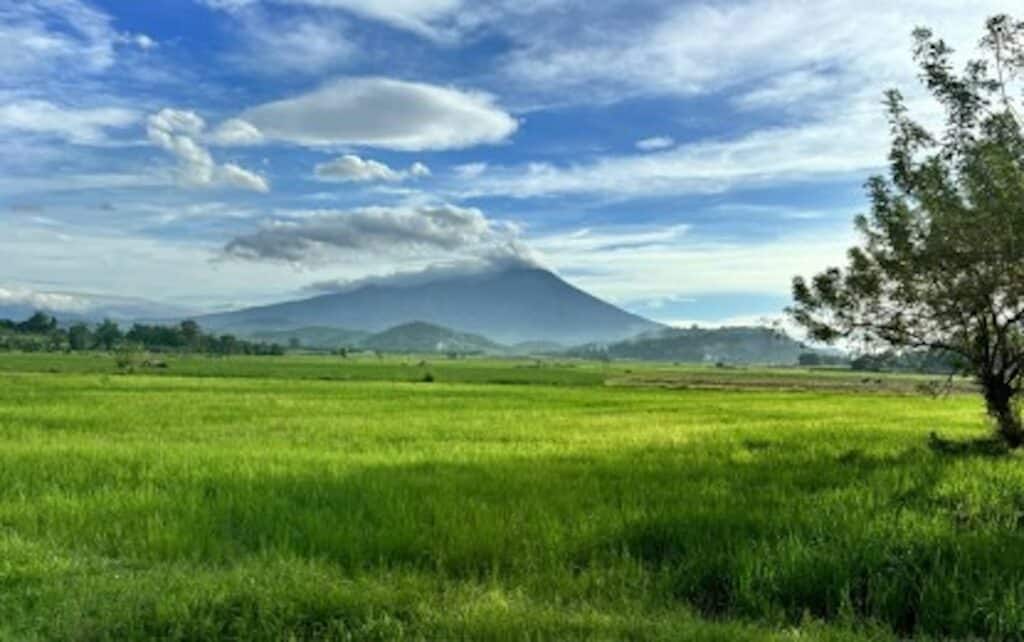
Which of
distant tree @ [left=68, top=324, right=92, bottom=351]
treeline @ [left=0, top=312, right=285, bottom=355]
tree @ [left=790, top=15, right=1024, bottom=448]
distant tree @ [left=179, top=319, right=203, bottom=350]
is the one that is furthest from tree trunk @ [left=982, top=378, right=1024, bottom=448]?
distant tree @ [left=179, top=319, right=203, bottom=350]

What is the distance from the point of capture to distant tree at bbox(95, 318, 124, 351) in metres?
169

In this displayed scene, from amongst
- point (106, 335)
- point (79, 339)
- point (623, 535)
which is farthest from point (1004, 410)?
point (106, 335)

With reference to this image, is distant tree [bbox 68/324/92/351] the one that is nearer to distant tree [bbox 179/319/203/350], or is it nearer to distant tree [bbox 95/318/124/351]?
distant tree [bbox 95/318/124/351]

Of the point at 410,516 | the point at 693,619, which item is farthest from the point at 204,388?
the point at 693,619

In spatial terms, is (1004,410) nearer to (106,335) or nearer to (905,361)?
(905,361)

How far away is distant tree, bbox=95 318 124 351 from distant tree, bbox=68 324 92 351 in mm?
3033

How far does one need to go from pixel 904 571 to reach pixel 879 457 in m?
10.8

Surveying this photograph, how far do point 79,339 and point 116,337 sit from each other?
39.3 feet

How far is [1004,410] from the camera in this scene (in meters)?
19.3

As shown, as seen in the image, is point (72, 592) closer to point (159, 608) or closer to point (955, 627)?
point (159, 608)

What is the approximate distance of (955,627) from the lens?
7262mm

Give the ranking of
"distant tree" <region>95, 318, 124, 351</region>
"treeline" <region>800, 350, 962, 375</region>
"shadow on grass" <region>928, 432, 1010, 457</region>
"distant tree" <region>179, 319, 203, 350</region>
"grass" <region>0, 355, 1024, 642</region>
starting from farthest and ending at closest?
"distant tree" <region>179, 319, 203, 350</region>, "distant tree" <region>95, 318, 124, 351</region>, "treeline" <region>800, 350, 962, 375</region>, "shadow on grass" <region>928, 432, 1010, 457</region>, "grass" <region>0, 355, 1024, 642</region>

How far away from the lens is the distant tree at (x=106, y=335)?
16925 cm

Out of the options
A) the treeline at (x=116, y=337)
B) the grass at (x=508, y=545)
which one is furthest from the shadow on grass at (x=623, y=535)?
Answer: the treeline at (x=116, y=337)
